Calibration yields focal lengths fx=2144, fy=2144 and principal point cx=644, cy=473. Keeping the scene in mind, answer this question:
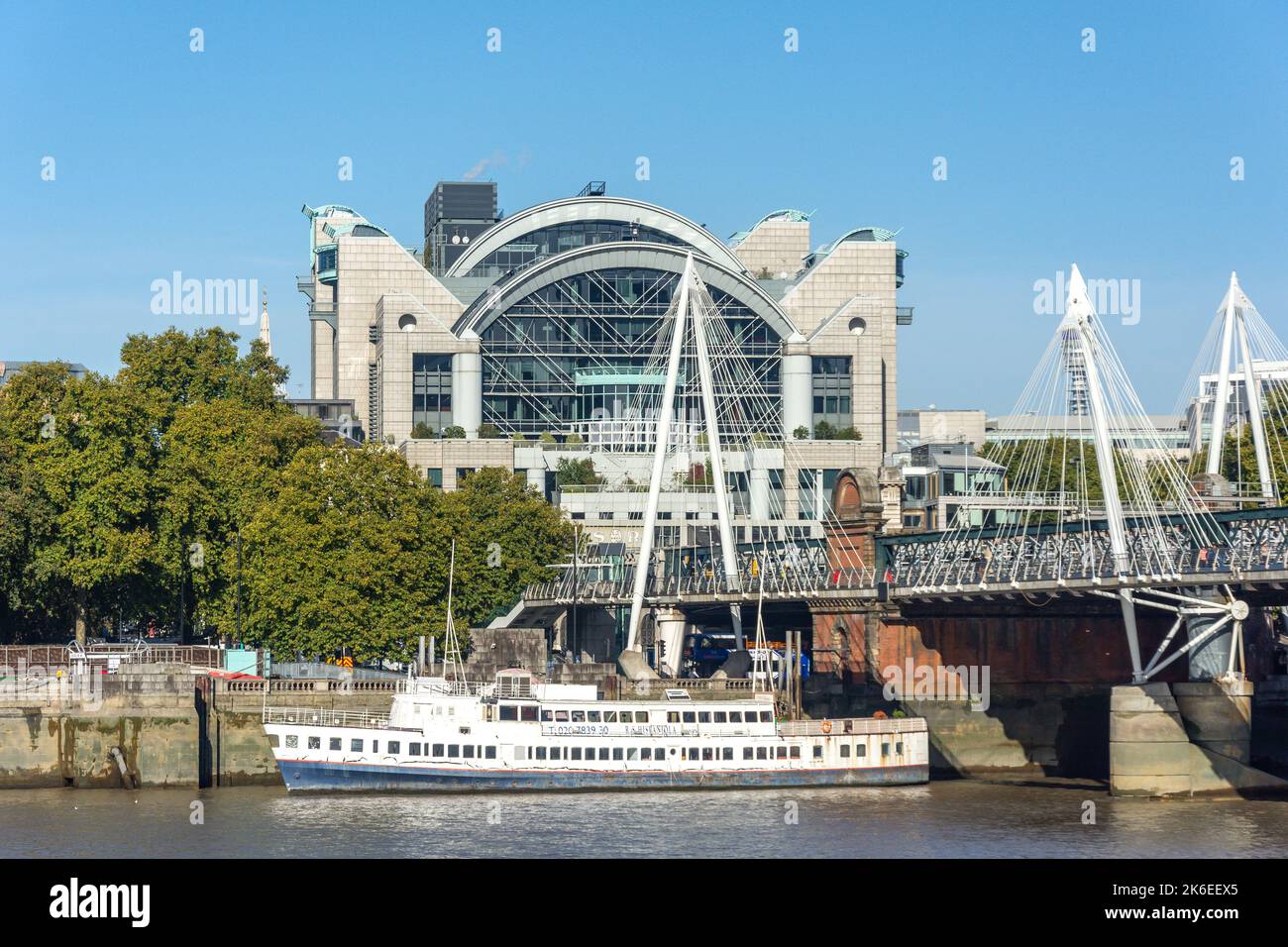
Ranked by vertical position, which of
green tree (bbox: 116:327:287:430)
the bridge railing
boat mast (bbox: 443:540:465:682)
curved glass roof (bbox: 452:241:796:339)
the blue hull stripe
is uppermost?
curved glass roof (bbox: 452:241:796:339)

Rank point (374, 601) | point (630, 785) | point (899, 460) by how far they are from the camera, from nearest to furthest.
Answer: point (630, 785) → point (374, 601) → point (899, 460)

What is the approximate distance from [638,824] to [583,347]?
376 feet

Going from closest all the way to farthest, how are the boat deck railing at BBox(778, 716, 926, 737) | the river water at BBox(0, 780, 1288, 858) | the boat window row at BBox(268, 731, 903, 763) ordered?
the river water at BBox(0, 780, 1288, 858)
the boat window row at BBox(268, 731, 903, 763)
the boat deck railing at BBox(778, 716, 926, 737)

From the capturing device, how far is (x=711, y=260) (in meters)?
187

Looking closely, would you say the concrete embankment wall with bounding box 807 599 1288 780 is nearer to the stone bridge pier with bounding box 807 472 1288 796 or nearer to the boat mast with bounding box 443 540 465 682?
the stone bridge pier with bounding box 807 472 1288 796

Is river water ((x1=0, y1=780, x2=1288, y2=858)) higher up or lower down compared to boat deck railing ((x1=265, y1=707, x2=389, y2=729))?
lower down

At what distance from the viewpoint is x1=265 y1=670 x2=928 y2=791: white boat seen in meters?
83.4

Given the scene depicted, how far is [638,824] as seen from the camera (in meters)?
74.2

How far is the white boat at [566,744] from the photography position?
8338 centimetres

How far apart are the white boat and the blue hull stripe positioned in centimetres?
4

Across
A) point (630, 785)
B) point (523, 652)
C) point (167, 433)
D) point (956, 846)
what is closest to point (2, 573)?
point (167, 433)

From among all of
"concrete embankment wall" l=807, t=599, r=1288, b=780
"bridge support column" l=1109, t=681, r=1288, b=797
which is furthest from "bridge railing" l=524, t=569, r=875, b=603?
"bridge support column" l=1109, t=681, r=1288, b=797

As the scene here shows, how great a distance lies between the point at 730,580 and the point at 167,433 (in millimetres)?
30409

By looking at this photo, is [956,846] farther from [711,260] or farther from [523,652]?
[711,260]
